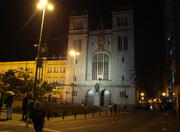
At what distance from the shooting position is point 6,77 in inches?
1388

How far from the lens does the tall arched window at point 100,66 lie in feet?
216

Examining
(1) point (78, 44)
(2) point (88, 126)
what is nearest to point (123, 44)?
(1) point (78, 44)

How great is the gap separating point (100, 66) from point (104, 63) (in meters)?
1.67

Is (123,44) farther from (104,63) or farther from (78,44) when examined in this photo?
(78,44)

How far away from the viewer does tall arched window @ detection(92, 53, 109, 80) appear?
65.8 metres

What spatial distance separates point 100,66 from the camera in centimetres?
6681

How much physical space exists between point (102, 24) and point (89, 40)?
7.48 metres

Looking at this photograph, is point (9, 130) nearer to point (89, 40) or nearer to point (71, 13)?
point (89, 40)

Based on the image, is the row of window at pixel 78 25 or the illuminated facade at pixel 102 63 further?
the row of window at pixel 78 25

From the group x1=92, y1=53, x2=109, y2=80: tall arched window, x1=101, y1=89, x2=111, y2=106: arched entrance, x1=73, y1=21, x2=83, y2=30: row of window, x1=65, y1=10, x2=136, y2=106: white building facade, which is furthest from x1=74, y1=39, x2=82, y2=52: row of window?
x1=101, y1=89, x2=111, y2=106: arched entrance

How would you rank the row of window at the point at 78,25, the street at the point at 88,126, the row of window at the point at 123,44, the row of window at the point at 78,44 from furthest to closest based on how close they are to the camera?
the row of window at the point at 78,25 → the row of window at the point at 78,44 → the row of window at the point at 123,44 → the street at the point at 88,126

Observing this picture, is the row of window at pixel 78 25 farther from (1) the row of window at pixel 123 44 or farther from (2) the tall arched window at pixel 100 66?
(1) the row of window at pixel 123 44

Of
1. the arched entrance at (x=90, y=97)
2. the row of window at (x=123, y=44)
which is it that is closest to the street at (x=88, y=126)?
the arched entrance at (x=90, y=97)

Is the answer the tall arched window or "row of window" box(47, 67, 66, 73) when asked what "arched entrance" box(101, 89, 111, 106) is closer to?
the tall arched window
